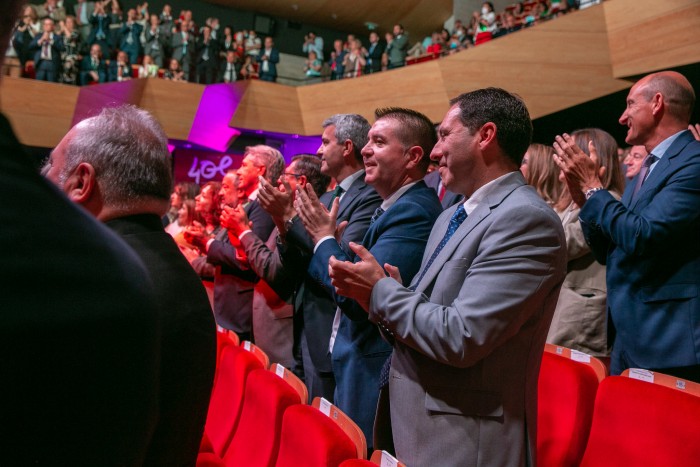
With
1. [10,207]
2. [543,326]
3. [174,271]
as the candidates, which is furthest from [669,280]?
[10,207]

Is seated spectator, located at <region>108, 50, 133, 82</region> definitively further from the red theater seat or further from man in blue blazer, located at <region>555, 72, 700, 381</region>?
the red theater seat

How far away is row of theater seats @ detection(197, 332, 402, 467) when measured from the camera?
144cm

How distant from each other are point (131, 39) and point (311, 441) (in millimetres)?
11399

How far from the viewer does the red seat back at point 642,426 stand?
150 centimetres

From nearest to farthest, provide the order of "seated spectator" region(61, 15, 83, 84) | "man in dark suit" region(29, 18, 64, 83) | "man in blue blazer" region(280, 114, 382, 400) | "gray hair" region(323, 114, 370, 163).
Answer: "man in blue blazer" region(280, 114, 382, 400) → "gray hair" region(323, 114, 370, 163) → "man in dark suit" region(29, 18, 64, 83) → "seated spectator" region(61, 15, 83, 84)

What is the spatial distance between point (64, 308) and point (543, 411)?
5.73 ft

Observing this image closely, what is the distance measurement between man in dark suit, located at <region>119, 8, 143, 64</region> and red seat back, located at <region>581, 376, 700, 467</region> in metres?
11.2

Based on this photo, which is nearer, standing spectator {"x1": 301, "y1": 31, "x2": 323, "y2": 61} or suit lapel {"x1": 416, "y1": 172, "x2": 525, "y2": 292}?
suit lapel {"x1": 416, "y1": 172, "x2": 525, "y2": 292}

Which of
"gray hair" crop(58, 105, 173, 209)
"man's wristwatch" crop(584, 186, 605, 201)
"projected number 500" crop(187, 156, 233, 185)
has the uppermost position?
"gray hair" crop(58, 105, 173, 209)

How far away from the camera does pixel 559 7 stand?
28.2 ft

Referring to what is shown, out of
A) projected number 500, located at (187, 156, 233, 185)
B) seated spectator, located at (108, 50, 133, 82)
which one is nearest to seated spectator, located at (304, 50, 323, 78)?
projected number 500, located at (187, 156, 233, 185)

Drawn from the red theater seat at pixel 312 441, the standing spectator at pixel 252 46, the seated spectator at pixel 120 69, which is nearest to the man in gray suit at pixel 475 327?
the red theater seat at pixel 312 441

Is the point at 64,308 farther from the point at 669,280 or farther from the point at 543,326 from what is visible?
the point at 669,280

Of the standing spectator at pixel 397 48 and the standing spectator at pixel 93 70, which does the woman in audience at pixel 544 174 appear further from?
the standing spectator at pixel 397 48
